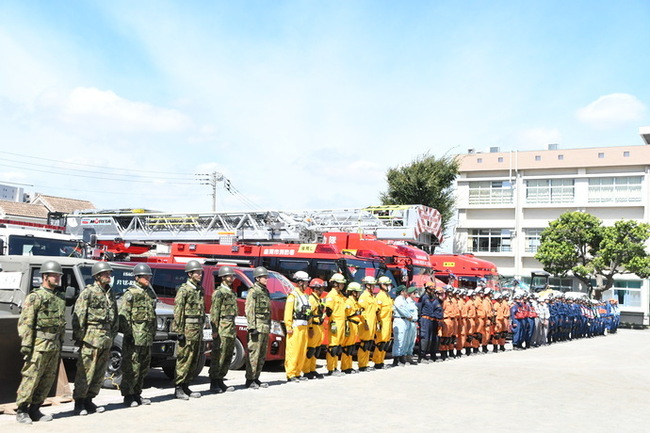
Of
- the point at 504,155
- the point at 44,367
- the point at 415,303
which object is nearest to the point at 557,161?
the point at 504,155

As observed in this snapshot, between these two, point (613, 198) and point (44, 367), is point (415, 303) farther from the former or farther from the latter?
point (613, 198)

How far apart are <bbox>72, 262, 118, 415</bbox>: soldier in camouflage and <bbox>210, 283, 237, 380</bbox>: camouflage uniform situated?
1859 mm

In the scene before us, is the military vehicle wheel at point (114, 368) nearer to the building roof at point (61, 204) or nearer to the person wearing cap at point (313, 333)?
the person wearing cap at point (313, 333)

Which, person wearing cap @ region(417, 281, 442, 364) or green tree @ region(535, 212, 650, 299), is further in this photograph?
green tree @ region(535, 212, 650, 299)

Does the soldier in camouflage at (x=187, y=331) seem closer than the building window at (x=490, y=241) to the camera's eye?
Yes

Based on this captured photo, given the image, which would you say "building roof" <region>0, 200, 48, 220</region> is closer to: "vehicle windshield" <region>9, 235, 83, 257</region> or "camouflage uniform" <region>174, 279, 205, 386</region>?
"vehicle windshield" <region>9, 235, 83, 257</region>

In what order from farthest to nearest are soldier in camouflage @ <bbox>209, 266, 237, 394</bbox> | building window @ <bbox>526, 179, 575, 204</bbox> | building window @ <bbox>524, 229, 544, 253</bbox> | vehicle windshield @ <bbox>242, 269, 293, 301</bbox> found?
building window @ <bbox>524, 229, 544, 253</bbox>, building window @ <bbox>526, 179, 575, 204</bbox>, vehicle windshield @ <bbox>242, 269, 293, 301</bbox>, soldier in camouflage @ <bbox>209, 266, 237, 394</bbox>

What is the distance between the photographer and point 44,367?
752 centimetres

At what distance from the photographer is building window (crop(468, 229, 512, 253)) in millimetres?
52094

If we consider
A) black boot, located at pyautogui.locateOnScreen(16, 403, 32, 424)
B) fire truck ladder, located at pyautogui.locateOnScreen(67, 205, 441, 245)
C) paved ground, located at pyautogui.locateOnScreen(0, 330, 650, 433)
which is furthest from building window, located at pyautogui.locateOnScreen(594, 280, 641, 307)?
black boot, located at pyautogui.locateOnScreen(16, 403, 32, 424)

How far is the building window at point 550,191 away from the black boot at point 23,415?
4697cm

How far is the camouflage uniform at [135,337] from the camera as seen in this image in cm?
860

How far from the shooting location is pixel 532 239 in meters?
51.0

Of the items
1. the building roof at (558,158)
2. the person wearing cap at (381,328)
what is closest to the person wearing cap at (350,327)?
the person wearing cap at (381,328)
